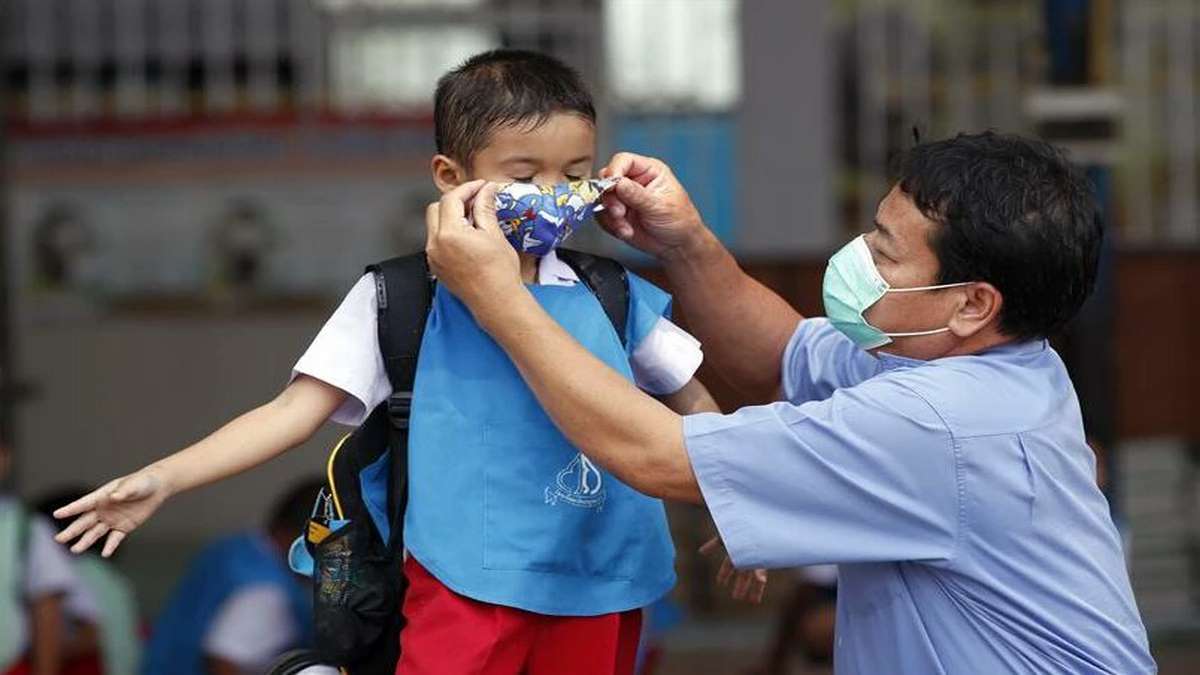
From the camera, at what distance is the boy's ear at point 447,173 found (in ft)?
9.20

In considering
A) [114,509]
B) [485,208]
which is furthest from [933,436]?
[114,509]

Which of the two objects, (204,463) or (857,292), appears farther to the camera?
(857,292)

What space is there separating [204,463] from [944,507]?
959 mm

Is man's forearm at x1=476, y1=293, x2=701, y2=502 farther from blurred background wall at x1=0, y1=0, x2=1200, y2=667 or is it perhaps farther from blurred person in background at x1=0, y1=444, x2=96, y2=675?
blurred background wall at x1=0, y1=0, x2=1200, y2=667

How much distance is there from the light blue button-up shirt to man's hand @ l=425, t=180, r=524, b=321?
312mm

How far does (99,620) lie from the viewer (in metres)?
5.47

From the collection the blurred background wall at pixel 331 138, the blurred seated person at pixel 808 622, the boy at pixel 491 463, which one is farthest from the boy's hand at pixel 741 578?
the blurred background wall at pixel 331 138

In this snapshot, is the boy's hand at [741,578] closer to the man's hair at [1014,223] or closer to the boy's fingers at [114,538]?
the man's hair at [1014,223]

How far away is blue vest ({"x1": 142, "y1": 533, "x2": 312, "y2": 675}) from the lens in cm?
539

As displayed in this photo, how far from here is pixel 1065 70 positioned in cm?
809

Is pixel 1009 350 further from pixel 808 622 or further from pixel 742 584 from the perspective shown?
pixel 808 622

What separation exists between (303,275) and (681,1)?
192 cm

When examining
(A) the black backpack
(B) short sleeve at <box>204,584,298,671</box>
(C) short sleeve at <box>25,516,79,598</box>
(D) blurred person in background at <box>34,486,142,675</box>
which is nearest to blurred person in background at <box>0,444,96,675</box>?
(C) short sleeve at <box>25,516,79,598</box>

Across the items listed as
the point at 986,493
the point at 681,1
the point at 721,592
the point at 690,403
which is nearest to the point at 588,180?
the point at 690,403
